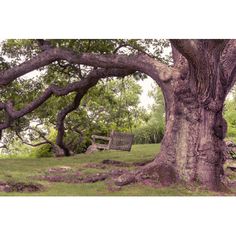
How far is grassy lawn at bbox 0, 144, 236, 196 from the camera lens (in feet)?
29.6

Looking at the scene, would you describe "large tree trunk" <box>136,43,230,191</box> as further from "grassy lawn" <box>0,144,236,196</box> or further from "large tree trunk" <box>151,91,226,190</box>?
"grassy lawn" <box>0,144,236,196</box>

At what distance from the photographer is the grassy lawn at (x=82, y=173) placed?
9.02 m

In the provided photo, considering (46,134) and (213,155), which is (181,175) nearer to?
(213,155)

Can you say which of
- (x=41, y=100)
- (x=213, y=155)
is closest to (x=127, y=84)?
(x=41, y=100)

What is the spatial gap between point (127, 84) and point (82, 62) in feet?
37.5

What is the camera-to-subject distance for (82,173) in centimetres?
1110

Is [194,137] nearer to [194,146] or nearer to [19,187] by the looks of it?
[194,146]

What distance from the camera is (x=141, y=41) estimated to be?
13.4m

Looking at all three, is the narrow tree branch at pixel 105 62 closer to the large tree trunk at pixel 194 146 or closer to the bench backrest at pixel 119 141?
the large tree trunk at pixel 194 146

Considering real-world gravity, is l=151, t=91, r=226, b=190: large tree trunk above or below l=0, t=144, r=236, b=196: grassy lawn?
above

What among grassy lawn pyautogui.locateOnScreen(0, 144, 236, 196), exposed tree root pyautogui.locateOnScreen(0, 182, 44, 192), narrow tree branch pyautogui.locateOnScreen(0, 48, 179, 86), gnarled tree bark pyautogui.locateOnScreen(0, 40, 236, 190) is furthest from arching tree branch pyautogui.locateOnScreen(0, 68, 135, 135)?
exposed tree root pyautogui.locateOnScreen(0, 182, 44, 192)

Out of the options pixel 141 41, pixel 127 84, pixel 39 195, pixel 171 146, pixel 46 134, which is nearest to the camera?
pixel 39 195

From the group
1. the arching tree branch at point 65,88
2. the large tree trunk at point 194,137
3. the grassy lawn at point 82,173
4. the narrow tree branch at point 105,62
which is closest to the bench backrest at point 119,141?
the grassy lawn at point 82,173

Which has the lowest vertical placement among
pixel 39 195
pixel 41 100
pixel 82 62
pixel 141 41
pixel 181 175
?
pixel 39 195
